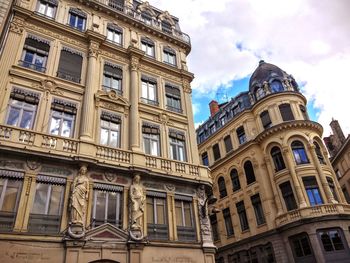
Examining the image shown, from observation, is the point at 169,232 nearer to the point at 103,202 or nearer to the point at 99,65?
the point at 103,202

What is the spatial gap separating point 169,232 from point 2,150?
7944 millimetres

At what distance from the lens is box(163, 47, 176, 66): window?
2080 cm

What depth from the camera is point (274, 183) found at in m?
24.5

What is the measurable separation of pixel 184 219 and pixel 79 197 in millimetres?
5406

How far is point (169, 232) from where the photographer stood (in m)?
13.5

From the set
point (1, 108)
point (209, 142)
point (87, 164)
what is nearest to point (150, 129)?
point (87, 164)

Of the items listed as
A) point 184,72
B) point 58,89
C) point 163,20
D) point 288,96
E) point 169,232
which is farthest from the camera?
point 288,96

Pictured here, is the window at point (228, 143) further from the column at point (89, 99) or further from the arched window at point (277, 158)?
the column at point (89, 99)

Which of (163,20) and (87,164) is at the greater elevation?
(163,20)

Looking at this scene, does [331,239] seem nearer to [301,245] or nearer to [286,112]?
[301,245]

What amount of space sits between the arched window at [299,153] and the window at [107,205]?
16.9 meters

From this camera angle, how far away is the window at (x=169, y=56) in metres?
20.8

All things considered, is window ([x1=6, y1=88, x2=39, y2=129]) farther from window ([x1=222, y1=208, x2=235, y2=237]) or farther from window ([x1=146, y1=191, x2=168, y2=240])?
window ([x1=222, y1=208, x2=235, y2=237])

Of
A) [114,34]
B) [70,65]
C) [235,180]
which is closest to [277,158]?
[235,180]
